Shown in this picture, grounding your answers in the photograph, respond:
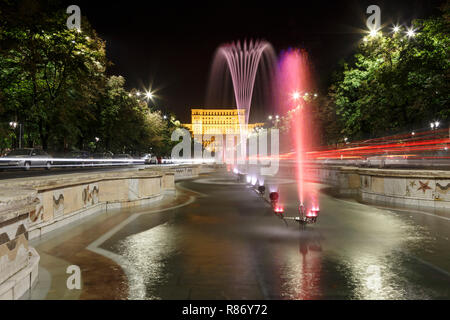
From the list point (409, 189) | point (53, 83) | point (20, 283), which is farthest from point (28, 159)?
point (20, 283)

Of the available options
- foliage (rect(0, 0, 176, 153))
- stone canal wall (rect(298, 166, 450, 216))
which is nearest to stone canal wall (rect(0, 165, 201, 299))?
stone canal wall (rect(298, 166, 450, 216))

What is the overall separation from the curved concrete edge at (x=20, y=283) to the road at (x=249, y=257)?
0.60 feet

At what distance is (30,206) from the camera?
231 inches

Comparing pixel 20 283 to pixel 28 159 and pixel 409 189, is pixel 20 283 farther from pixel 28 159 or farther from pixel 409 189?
pixel 28 159

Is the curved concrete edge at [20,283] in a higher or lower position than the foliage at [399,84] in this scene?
lower

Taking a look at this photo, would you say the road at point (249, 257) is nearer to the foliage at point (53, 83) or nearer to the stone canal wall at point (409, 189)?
the stone canal wall at point (409, 189)

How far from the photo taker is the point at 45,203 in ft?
33.2

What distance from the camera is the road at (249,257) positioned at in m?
5.87

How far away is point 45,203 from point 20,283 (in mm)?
4886

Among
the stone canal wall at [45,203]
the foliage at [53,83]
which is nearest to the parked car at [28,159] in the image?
the foliage at [53,83]

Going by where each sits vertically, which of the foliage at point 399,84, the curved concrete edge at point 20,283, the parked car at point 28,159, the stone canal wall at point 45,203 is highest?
the foliage at point 399,84

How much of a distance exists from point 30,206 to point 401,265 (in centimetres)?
619
